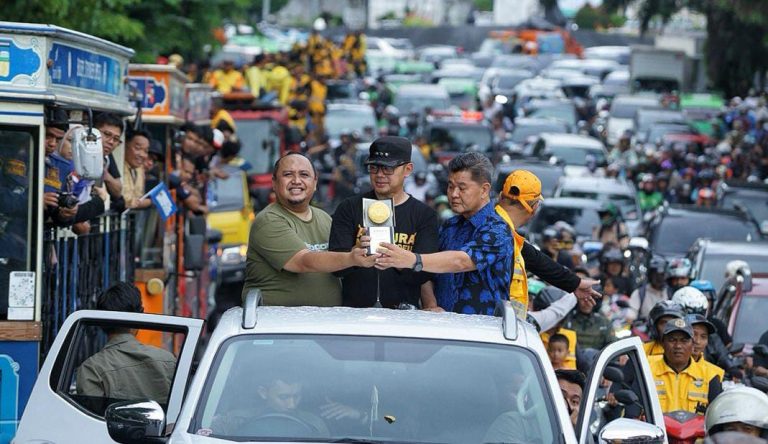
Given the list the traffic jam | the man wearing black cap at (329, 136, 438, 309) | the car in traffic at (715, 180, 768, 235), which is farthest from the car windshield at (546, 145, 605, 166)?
the man wearing black cap at (329, 136, 438, 309)

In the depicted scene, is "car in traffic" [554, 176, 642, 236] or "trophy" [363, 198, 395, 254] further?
"car in traffic" [554, 176, 642, 236]

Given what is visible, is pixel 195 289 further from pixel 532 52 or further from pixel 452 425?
pixel 532 52

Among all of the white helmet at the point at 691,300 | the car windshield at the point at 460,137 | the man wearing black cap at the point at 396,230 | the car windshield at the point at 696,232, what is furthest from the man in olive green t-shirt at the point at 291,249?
the car windshield at the point at 460,137

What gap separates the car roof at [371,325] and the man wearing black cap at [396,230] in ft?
3.94

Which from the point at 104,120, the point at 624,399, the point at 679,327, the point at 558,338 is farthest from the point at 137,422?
the point at 104,120

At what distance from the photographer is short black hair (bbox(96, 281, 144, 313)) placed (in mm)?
8547

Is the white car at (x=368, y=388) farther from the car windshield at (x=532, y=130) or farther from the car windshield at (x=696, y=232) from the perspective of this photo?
the car windshield at (x=532, y=130)

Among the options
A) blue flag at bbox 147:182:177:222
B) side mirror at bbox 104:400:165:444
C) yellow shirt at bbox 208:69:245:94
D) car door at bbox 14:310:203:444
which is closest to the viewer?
side mirror at bbox 104:400:165:444

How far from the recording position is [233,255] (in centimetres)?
2186

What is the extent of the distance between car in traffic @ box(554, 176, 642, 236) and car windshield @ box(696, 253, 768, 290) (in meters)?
7.98

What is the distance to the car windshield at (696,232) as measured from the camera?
20.3 m

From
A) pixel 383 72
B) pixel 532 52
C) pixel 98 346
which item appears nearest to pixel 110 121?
pixel 98 346

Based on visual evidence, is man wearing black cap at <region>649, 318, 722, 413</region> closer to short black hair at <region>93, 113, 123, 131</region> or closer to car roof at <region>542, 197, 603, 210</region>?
short black hair at <region>93, 113, 123, 131</region>

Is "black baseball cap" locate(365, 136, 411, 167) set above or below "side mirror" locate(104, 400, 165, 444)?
above
